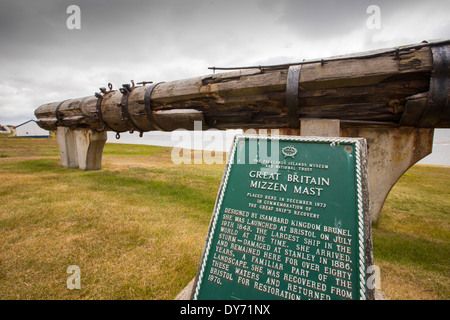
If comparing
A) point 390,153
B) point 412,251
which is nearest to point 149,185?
point 390,153

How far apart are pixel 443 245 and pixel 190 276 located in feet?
13.4

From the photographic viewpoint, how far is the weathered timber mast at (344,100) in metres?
3.17

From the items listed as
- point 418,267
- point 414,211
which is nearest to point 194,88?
point 418,267

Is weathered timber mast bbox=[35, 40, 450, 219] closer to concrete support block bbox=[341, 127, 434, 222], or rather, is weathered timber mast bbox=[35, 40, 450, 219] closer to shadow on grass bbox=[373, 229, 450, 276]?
concrete support block bbox=[341, 127, 434, 222]

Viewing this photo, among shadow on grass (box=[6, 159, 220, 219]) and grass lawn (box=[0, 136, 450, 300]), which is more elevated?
shadow on grass (box=[6, 159, 220, 219])

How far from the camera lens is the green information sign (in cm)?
171

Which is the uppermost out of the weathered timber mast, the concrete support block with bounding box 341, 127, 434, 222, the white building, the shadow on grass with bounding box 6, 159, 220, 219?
the white building

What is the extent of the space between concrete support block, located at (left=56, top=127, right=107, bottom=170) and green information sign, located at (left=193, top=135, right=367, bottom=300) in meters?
7.88

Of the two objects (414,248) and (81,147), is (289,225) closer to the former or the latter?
(414,248)

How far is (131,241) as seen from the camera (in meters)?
3.43

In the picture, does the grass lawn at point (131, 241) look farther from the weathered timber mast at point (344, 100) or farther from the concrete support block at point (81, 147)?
the concrete support block at point (81, 147)

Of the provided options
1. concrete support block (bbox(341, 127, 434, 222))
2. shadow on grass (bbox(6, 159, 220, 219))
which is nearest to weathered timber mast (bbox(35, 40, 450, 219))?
concrete support block (bbox(341, 127, 434, 222))

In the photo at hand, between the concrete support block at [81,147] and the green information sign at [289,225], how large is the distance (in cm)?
788
